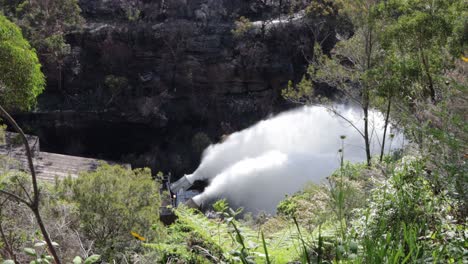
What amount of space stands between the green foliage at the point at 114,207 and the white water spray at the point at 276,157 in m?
9.61

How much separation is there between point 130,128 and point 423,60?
20.4m

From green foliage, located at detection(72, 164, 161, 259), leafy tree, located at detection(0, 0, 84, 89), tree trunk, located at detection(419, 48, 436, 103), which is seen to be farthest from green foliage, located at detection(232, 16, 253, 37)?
green foliage, located at detection(72, 164, 161, 259)

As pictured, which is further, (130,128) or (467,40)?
(130,128)

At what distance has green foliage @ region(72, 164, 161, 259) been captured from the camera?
22.8 feet

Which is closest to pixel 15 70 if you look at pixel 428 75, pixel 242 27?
pixel 428 75

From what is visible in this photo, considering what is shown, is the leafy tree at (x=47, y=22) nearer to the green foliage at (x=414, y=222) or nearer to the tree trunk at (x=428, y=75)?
the tree trunk at (x=428, y=75)

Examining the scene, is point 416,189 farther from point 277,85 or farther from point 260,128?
point 277,85

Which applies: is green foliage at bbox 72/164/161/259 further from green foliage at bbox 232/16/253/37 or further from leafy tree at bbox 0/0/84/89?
green foliage at bbox 232/16/253/37

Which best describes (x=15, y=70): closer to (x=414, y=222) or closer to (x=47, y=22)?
(x=414, y=222)

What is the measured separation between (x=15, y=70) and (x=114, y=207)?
626 cm

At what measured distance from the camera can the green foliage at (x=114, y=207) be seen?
6.95 m

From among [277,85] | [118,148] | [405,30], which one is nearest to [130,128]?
[118,148]

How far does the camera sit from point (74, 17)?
88.4 ft

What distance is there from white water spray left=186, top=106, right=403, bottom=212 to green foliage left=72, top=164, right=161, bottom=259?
961cm
